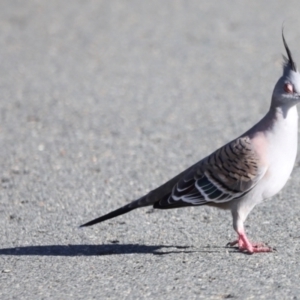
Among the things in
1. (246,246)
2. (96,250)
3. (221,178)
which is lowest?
(96,250)

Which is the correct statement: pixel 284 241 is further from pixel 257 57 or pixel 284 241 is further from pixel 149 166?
pixel 257 57

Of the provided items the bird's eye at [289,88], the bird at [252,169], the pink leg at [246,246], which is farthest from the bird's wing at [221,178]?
the bird's eye at [289,88]

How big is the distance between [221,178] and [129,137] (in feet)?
10.4

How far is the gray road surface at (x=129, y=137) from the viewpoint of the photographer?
486cm

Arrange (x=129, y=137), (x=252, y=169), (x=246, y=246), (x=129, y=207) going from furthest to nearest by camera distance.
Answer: (x=129, y=137), (x=129, y=207), (x=246, y=246), (x=252, y=169)

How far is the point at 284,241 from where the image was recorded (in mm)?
5371

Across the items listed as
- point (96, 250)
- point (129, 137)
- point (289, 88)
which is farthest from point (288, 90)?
point (129, 137)

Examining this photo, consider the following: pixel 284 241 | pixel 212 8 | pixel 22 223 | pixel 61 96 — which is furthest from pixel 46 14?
pixel 284 241

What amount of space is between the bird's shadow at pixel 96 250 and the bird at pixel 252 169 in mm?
288

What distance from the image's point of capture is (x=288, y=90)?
505 cm

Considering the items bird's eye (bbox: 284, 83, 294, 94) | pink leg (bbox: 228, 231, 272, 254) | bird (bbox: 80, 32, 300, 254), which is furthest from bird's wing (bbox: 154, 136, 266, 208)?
bird's eye (bbox: 284, 83, 294, 94)

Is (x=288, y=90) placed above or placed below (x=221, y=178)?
above

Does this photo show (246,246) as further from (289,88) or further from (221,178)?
(289,88)

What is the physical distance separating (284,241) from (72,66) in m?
6.25
